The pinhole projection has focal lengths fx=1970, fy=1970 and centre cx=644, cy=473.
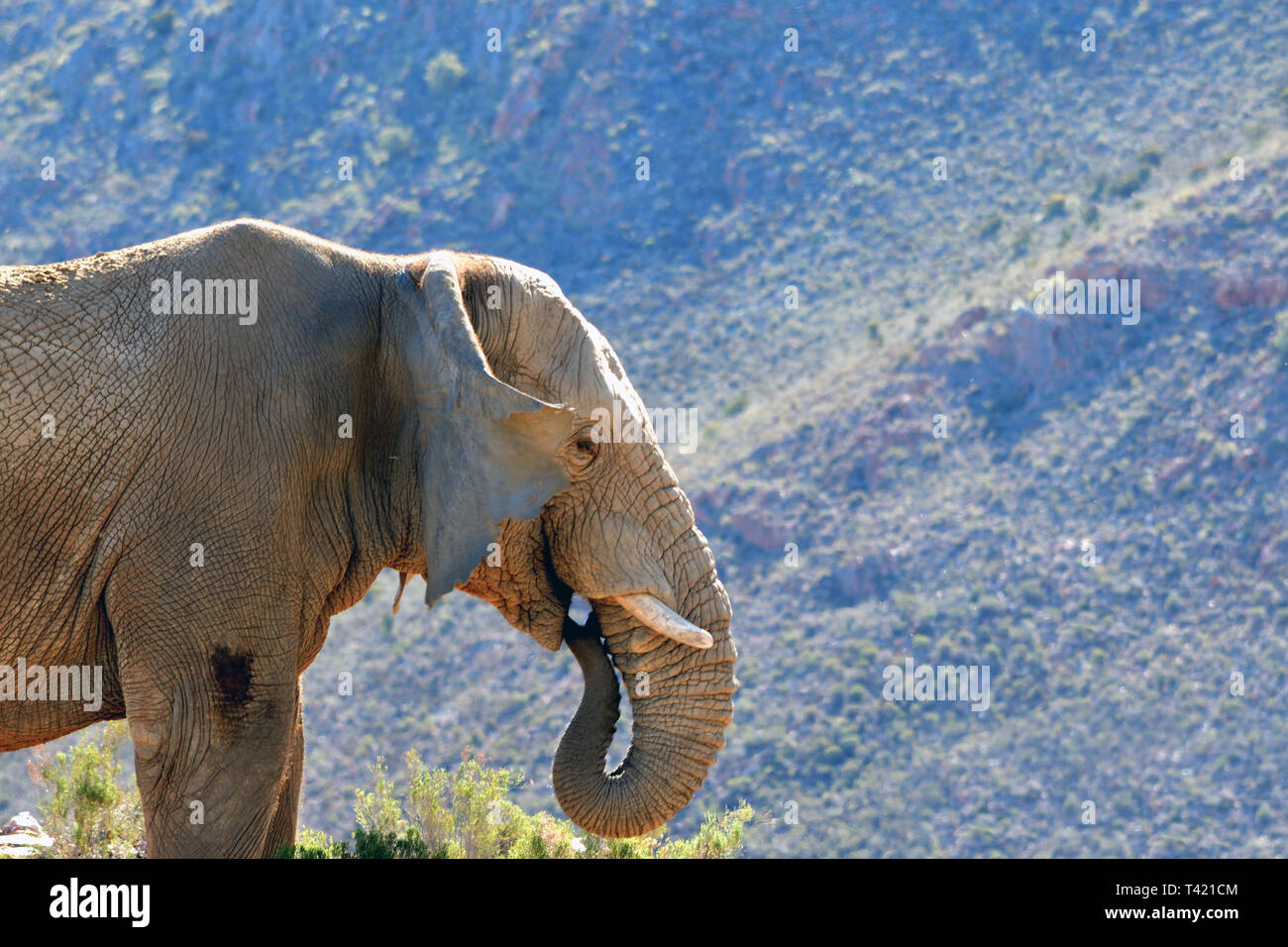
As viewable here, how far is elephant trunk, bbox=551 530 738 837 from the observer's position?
10234mm

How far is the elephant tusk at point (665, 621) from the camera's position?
10023 mm

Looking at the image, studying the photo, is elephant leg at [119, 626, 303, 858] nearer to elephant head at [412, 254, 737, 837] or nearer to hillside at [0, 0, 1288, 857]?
elephant head at [412, 254, 737, 837]

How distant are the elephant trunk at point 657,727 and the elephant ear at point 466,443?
1127mm

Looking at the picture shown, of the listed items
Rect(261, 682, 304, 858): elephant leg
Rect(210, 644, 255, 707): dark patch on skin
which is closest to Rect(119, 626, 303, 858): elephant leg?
Rect(210, 644, 255, 707): dark patch on skin

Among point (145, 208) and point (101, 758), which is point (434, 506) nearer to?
point (101, 758)

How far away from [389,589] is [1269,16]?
45496 mm

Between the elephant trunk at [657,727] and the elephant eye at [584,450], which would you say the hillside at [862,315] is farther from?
the elephant eye at [584,450]

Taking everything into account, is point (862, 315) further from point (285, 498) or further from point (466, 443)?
point (285, 498)

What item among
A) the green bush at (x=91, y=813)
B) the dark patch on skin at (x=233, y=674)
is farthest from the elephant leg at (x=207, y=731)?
the green bush at (x=91, y=813)

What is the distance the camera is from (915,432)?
2613 inches

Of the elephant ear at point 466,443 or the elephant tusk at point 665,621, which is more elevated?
the elephant ear at point 466,443

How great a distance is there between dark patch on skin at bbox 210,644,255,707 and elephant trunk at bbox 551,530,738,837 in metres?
1.93

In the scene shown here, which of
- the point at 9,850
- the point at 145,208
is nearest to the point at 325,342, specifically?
the point at 9,850

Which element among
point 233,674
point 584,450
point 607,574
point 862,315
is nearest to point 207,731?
point 233,674
